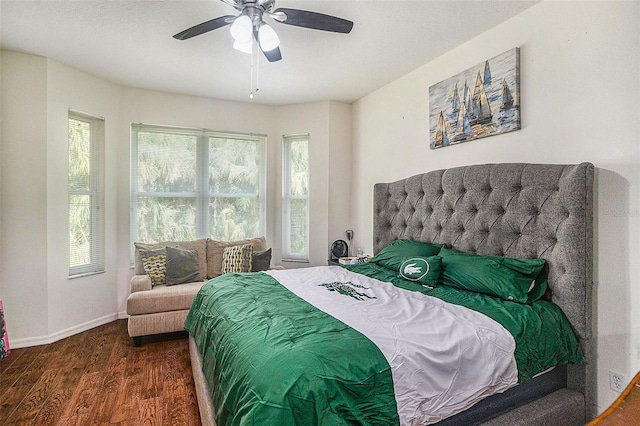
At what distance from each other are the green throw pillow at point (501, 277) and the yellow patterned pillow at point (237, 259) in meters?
2.31

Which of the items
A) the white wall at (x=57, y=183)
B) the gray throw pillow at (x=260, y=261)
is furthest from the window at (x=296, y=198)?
the gray throw pillow at (x=260, y=261)

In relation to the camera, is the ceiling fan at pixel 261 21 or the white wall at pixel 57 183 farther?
the white wall at pixel 57 183

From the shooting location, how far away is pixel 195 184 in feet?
13.5

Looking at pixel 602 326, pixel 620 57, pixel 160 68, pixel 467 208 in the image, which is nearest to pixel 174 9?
pixel 160 68

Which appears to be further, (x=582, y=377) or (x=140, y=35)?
(x=140, y=35)

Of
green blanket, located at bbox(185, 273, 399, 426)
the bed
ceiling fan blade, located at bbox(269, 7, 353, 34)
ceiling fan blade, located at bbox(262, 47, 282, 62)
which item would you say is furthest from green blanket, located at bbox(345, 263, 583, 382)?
ceiling fan blade, located at bbox(262, 47, 282, 62)

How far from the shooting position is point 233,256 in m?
3.70

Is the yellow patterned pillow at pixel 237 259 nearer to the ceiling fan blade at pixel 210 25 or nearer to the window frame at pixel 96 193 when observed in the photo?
the window frame at pixel 96 193

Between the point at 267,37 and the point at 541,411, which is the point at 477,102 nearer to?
the point at 267,37

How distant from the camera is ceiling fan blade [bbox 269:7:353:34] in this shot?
1.84 meters

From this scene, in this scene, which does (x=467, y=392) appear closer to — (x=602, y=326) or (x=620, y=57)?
(x=602, y=326)

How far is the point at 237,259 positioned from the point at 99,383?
1661 millimetres

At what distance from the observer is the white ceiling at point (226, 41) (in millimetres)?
2182

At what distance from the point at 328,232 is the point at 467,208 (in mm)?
2011
